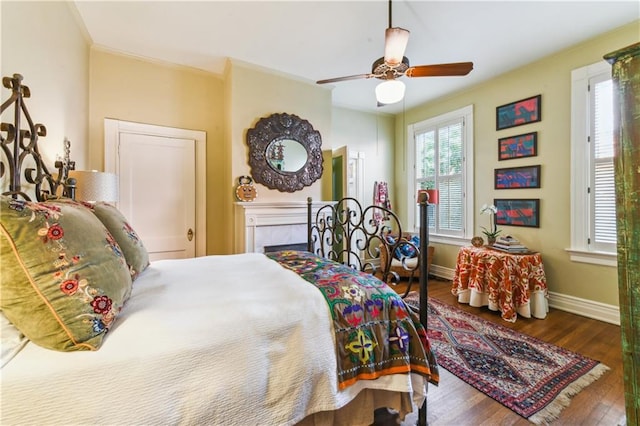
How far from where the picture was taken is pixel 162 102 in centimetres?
314

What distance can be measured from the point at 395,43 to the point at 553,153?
254 centimetres

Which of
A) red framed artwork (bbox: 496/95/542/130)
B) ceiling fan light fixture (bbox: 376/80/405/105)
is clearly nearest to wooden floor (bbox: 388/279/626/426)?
ceiling fan light fixture (bbox: 376/80/405/105)

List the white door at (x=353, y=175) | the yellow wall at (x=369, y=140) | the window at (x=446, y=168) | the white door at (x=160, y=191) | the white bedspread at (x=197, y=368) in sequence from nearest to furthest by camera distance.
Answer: the white bedspread at (x=197, y=368)
the white door at (x=160, y=191)
the window at (x=446, y=168)
the white door at (x=353, y=175)
the yellow wall at (x=369, y=140)

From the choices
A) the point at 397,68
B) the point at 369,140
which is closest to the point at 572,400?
the point at 397,68

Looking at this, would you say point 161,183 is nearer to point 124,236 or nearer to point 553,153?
point 124,236

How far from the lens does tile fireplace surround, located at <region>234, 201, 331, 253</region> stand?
3.11 metres

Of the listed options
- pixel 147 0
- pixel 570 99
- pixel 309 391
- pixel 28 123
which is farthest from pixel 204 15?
pixel 570 99

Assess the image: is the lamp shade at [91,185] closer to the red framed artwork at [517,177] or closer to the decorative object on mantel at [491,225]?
the decorative object on mantel at [491,225]

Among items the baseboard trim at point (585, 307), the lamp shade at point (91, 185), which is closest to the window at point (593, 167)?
the baseboard trim at point (585, 307)

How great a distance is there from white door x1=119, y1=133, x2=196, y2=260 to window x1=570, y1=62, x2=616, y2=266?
4.38 metres

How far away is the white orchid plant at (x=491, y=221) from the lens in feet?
11.0

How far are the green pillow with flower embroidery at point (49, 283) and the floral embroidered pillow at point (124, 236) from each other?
53cm

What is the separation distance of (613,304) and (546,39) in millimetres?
2772

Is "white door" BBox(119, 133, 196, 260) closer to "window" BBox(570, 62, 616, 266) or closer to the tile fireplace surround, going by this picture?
the tile fireplace surround
